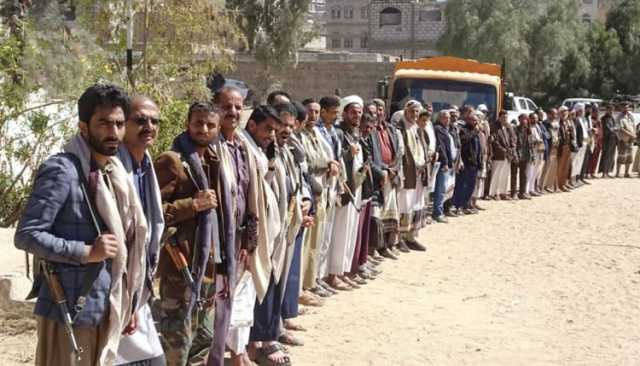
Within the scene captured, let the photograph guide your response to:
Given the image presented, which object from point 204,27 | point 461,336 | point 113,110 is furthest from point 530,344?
point 204,27

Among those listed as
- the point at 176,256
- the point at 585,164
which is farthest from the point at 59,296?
the point at 585,164

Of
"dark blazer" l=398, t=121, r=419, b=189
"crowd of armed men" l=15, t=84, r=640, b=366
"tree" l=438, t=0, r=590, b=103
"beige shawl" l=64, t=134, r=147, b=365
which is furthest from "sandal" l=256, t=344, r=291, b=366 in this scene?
"tree" l=438, t=0, r=590, b=103

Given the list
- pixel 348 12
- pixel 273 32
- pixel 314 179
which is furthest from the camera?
pixel 348 12

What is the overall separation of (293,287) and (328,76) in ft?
111

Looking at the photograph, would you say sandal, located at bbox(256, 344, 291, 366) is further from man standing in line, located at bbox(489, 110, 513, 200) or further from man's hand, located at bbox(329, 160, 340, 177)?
man standing in line, located at bbox(489, 110, 513, 200)

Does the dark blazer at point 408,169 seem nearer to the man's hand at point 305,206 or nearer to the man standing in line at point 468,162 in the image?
the man standing in line at point 468,162

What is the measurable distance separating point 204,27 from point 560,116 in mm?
8264

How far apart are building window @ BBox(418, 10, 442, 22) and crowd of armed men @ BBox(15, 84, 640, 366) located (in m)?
60.1

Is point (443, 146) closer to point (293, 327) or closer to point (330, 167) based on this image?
point (330, 167)

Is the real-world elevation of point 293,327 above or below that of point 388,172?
below

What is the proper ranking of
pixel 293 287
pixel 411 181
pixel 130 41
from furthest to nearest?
pixel 130 41
pixel 411 181
pixel 293 287

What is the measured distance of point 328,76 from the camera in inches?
1549

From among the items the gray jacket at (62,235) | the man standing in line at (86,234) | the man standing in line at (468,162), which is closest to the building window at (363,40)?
the man standing in line at (468,162)

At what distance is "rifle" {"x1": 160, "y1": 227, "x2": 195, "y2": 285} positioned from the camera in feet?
14.0
